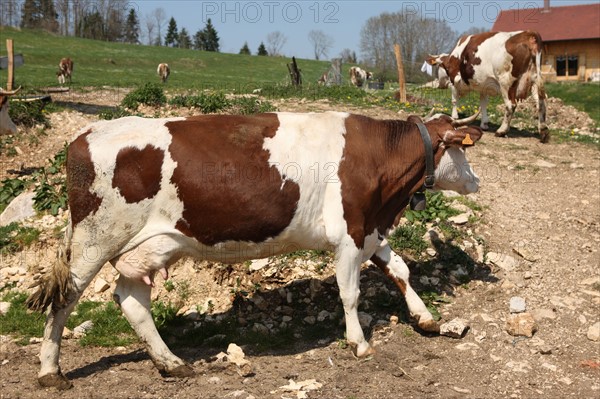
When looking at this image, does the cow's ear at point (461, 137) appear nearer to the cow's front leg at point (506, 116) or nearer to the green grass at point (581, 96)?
the cow's front leg at point (506, 116)

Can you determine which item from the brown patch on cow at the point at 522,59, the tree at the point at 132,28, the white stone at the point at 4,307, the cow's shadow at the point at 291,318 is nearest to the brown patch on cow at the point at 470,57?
the brown patch on cow at the point at 522,59

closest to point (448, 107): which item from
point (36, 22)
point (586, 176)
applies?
point (586, 176)

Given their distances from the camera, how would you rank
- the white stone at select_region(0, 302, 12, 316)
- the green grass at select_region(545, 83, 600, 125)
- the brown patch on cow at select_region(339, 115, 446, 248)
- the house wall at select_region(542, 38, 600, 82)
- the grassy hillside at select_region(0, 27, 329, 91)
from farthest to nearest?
the house wall at select_region(542, 38, 600, 82)
the grassy hillside at select_region(0, 27, 329, 91)
the green grass at select_region(545, 83, 600, 125)
the white stone at select_region(0, 302, 12, 316)
the brown patch on cow at select_region(339, 115, 446, 248)

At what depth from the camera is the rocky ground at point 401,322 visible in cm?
577

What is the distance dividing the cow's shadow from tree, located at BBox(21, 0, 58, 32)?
93.9 m

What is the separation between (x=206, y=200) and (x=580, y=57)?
45647 millimetres

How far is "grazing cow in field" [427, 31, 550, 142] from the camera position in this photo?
45.9 ft

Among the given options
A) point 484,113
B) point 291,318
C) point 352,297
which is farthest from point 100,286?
point 484,113

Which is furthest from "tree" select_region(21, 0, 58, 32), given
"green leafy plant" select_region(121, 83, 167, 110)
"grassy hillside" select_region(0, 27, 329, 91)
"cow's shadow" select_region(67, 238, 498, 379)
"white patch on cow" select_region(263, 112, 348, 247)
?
"white patch on cow" select_region(263, 112, 348, 247)

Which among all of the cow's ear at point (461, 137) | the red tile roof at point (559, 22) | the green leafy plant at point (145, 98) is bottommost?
the cow's ear at point (461, 137)

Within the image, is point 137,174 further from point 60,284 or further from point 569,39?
point 569,39

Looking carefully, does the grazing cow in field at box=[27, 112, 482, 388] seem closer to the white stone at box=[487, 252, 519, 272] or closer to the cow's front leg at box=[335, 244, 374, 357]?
the cow's front leg at box=[335, 244, 374, 357]

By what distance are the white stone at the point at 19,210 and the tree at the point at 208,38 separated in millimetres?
96525

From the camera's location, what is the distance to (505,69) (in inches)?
563
